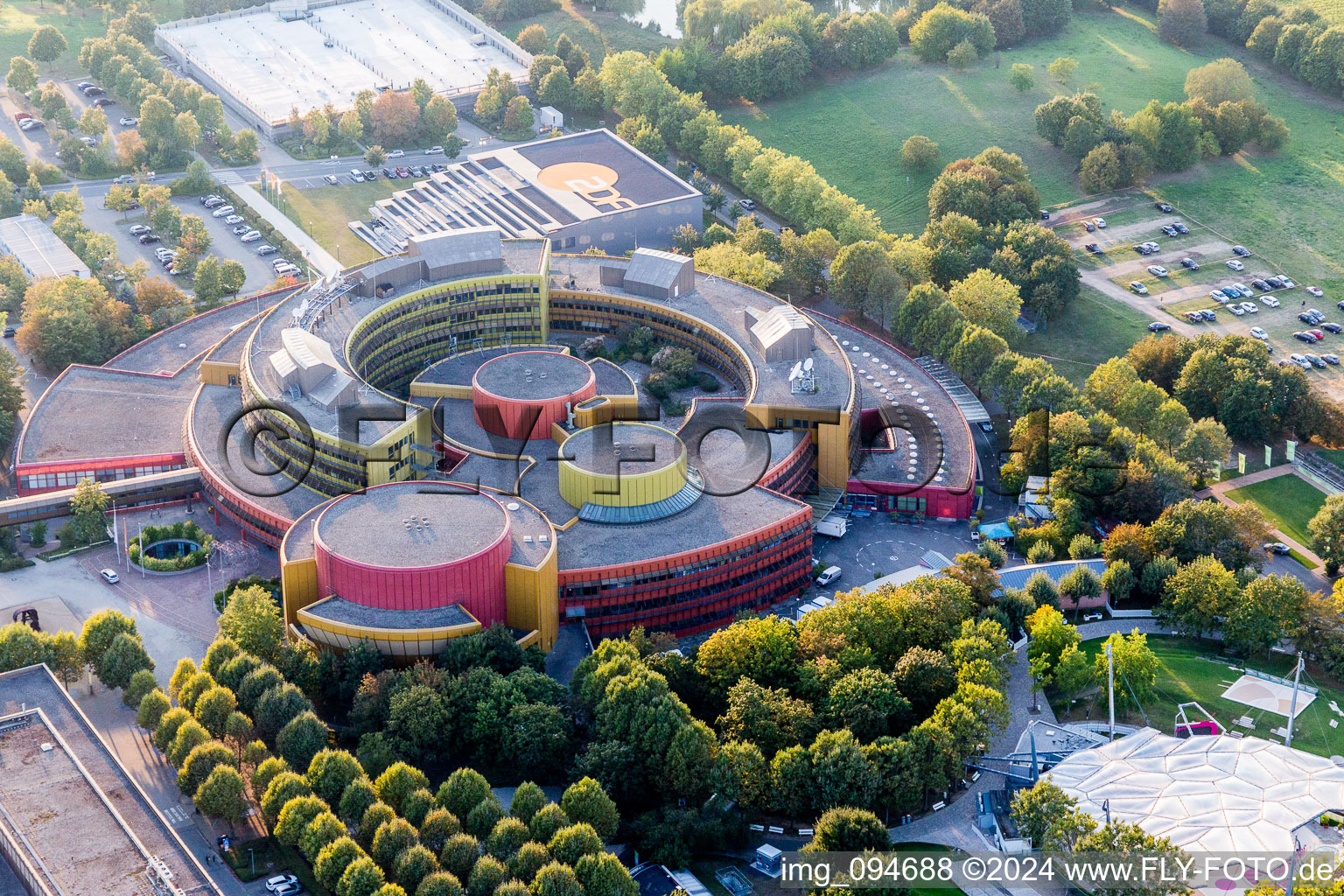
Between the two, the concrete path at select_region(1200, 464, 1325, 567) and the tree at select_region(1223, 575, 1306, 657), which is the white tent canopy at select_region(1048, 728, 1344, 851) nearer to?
the tree at select_region(1223, 575, 1306, 657)

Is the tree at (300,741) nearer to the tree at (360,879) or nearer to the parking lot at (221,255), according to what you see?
the tree at (360,879)

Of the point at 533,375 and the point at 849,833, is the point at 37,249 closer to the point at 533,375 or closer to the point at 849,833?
the point at 533,375

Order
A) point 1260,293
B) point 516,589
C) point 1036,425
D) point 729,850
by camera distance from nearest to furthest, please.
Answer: point 729,850 → point 516,589 → point 1036,425 → point 1260,293

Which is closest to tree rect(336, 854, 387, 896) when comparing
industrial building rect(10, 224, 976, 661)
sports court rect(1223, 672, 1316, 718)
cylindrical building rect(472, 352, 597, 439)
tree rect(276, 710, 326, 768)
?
tree rect(276, 710, 326, 768)

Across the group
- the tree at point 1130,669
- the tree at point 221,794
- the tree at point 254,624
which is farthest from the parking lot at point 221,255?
the tree at point 1130,669

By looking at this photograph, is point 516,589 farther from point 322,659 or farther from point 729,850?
point 729,850

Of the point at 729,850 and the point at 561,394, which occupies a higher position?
the point at 561,394

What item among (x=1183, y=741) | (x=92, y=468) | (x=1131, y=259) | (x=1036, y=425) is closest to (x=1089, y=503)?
(x=1036, y=425)
